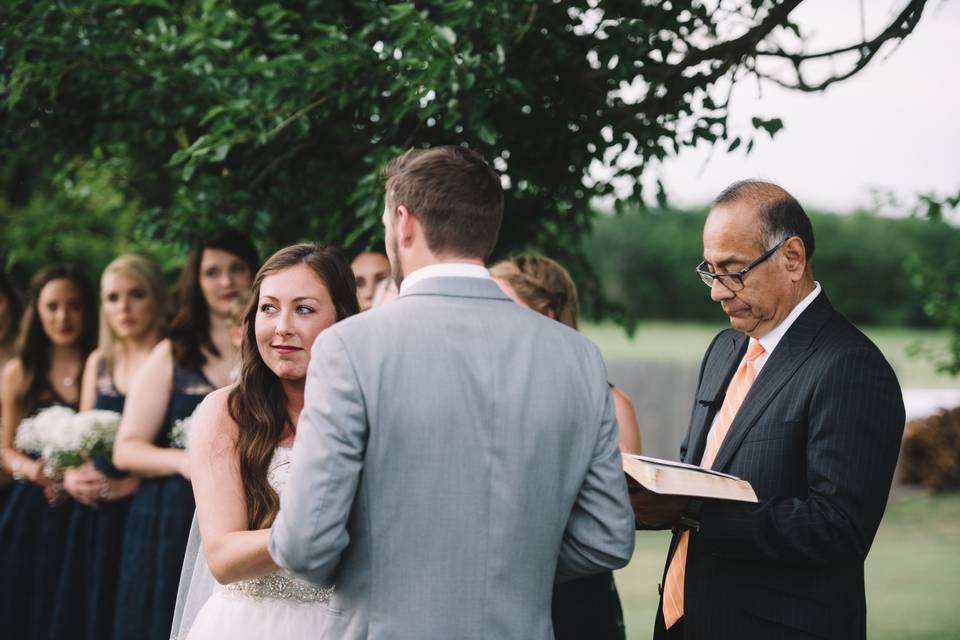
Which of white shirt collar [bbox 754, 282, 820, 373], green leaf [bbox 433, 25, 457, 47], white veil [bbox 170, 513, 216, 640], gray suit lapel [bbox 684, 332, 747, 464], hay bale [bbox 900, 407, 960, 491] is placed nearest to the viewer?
white shirt collar [bbox 754, 282, 820, 373]

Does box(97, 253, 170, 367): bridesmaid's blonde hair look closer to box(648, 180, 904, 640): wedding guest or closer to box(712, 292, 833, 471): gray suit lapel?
box(648, 180, 904, 640): wedding guest

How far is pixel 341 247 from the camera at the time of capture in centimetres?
538

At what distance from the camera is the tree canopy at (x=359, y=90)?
438cm

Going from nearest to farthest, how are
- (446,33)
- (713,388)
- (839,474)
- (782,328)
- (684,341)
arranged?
(839,474) → (782,328) → (713,388) → (446,33) → (684,341)

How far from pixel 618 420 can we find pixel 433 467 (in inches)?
73.8

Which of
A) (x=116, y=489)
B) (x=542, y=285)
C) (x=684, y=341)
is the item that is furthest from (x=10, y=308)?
(x=684, y=341)

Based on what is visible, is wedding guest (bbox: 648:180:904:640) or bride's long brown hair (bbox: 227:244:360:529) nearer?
wedding guest (bbox: 648:180:904:640)

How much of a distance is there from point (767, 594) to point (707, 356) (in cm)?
102

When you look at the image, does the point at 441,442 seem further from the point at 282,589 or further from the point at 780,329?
the point at 780,329

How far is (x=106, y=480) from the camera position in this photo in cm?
535

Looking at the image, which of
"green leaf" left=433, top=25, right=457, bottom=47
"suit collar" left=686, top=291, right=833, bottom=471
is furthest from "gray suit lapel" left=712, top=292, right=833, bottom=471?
"green leaf" left=433, top=25, right=457, bottom=47

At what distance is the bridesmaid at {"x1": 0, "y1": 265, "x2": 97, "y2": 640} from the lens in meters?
5.70

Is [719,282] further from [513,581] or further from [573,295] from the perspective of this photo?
[573,295]

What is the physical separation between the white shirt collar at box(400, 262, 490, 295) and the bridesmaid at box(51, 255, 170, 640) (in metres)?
3.47
